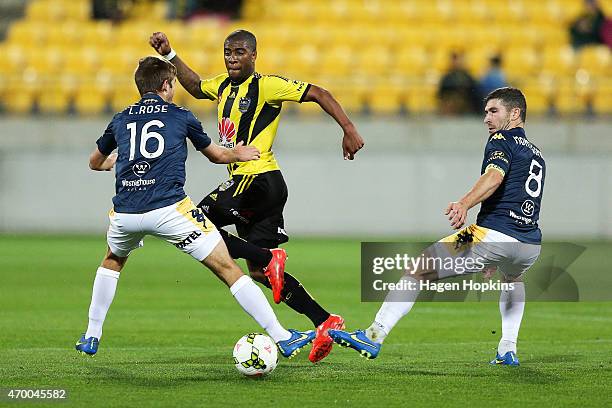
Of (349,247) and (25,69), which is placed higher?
(25,69)

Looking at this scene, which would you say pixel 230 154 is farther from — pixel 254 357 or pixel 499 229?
pixel 499 229

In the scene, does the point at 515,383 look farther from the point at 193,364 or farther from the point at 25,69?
the point at 25,69

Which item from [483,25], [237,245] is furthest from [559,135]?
[237,245]

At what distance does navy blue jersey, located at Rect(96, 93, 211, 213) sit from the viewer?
727 cm

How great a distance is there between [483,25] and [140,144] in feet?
52.8

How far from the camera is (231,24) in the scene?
2298cm

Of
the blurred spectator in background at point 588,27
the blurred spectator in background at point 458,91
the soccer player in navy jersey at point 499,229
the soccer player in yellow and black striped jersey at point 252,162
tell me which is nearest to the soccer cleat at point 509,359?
the soccer player in navy jersey at point 499,229

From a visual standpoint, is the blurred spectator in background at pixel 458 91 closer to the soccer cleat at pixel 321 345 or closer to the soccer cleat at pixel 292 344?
the soccer cleat at pixel 321 345

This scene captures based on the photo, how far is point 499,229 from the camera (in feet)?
24.6

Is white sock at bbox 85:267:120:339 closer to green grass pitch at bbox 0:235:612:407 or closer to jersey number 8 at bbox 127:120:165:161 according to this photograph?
green grass pitch at bbox 0:235:612:407

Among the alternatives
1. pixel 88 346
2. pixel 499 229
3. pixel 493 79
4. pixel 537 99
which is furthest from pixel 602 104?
pixel 88 346

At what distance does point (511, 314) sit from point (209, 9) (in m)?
16.3

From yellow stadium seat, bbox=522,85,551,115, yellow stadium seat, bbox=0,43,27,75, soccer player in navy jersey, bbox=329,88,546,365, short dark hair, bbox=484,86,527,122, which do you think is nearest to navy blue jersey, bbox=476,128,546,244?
soccer player in navy jersey, bbox=329,88,546,365

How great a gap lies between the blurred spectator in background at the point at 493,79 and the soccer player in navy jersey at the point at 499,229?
1105cm
